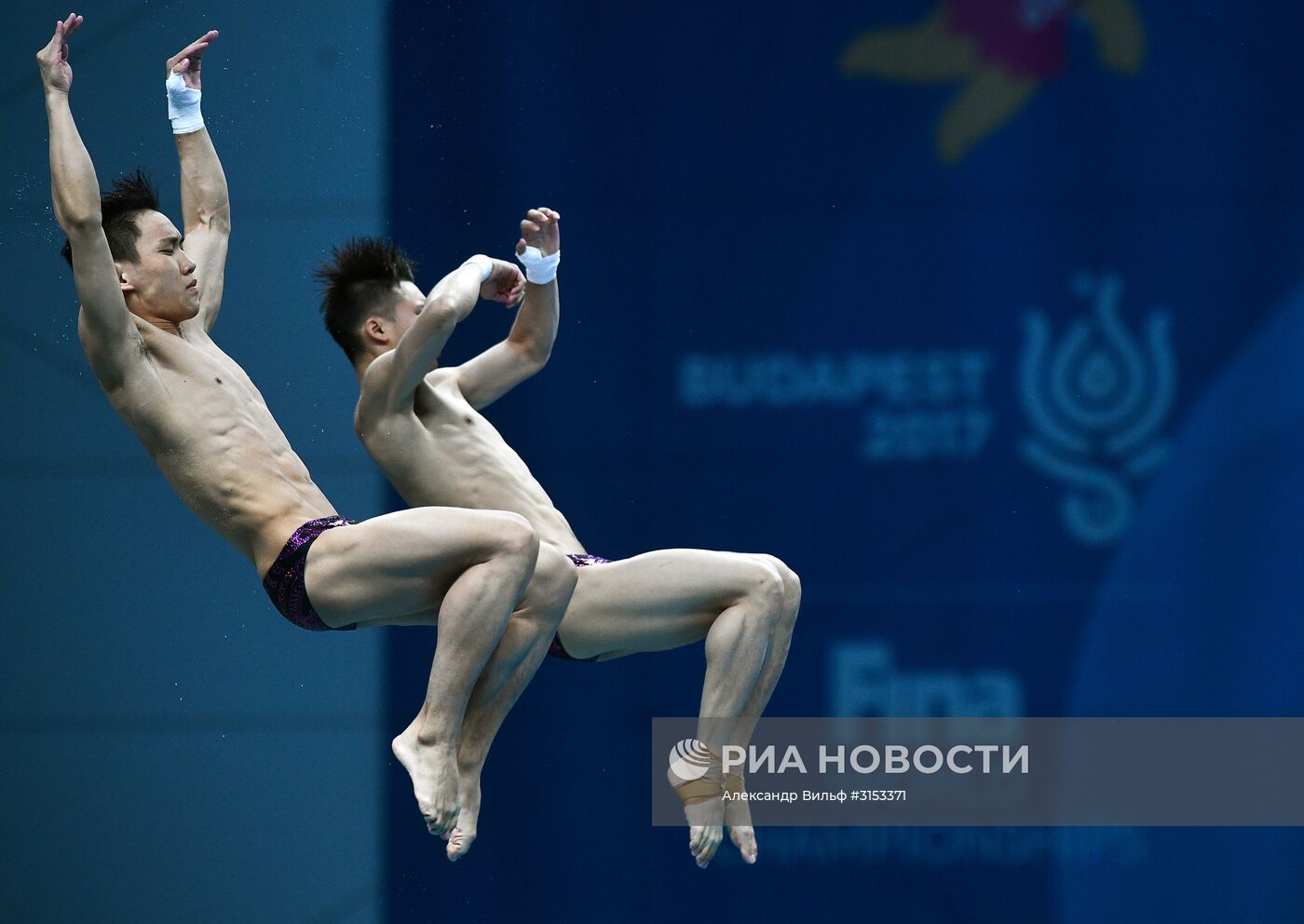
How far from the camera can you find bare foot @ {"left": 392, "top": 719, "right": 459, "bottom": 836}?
441 centimetres

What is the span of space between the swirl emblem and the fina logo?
2.09 m

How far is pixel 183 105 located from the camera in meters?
5.04

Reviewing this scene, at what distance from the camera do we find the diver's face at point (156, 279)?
469cm

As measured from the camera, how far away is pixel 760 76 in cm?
643

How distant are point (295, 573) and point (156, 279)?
0.80m

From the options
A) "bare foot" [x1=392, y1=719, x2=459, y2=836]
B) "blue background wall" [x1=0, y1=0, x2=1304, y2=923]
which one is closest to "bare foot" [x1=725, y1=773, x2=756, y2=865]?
"bare foot" [x1=392, y1=719, x2=459, y2=836]

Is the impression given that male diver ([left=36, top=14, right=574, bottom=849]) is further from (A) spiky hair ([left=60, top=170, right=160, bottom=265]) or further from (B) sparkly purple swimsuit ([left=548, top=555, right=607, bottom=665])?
(B) sparkly purple swimsuit ([left=548, top=555, right=607, bottom=665])

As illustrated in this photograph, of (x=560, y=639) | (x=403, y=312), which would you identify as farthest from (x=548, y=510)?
(x=403, y=312)

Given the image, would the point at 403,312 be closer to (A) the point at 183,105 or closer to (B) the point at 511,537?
(A) the point at 183,105

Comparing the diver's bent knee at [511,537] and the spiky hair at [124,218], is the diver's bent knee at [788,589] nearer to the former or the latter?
the diver's bent knee at [511,537]

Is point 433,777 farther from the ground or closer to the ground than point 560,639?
closer to the ground

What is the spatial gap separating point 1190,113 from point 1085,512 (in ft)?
4.45

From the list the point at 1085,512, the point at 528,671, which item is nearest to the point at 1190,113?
the point at 1085,512

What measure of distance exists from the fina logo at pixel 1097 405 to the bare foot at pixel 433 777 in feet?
8.83
